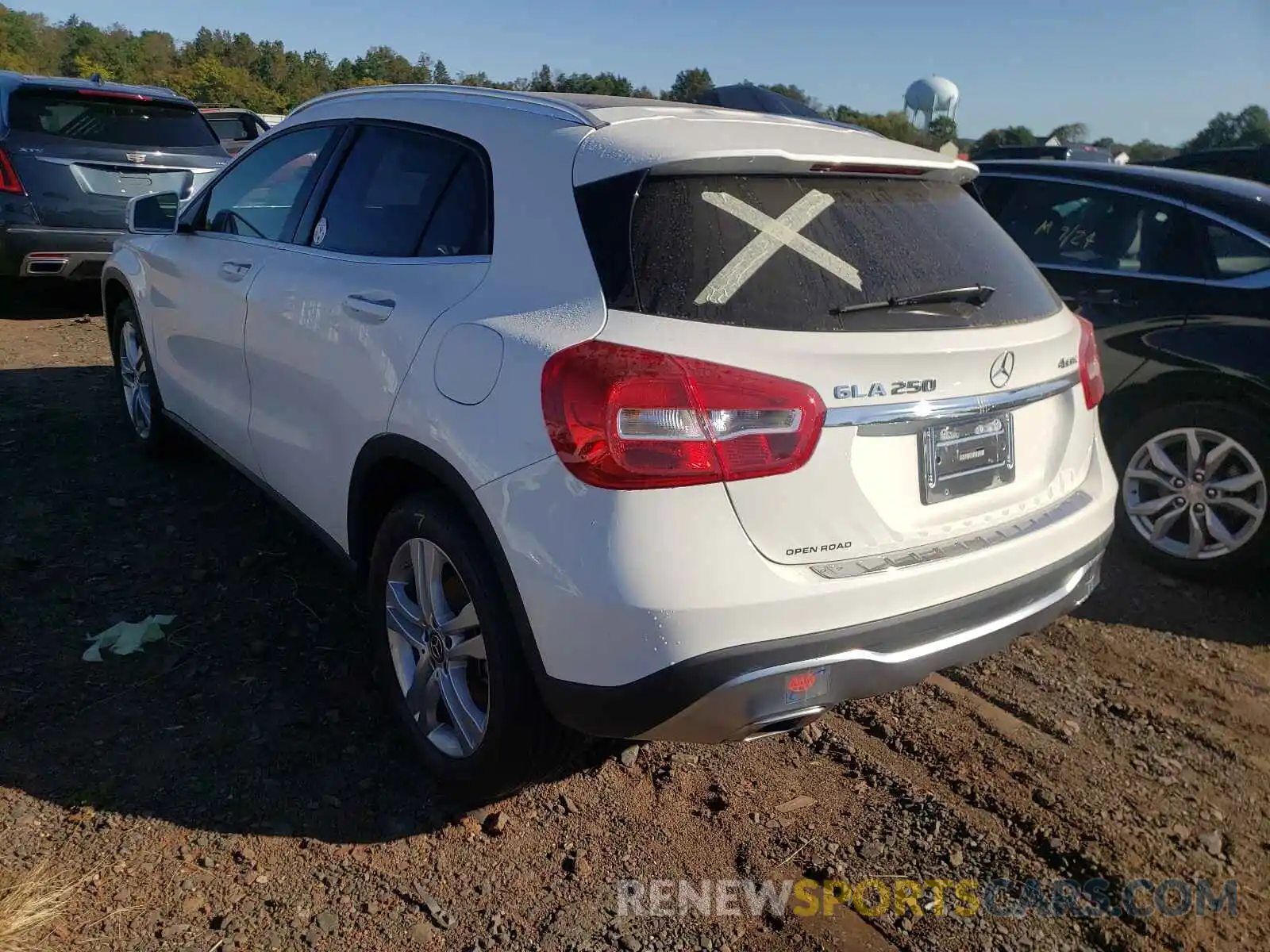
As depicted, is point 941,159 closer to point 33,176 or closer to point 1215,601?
point 1215,601

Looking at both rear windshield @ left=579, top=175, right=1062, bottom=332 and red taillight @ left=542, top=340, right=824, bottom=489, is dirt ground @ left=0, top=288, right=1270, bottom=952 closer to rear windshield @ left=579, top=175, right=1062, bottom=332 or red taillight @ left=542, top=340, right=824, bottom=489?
red taillight @ left=542, top=340, right=824, bottom=489

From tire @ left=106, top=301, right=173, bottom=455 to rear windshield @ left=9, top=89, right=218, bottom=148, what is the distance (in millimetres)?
3600

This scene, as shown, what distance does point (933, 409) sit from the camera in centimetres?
234

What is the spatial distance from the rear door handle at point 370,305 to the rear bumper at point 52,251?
18.4 feet

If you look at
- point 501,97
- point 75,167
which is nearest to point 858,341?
point 501,97

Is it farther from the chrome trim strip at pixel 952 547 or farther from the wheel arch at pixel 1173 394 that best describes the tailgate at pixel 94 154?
the chrome trim strip at pixel 952 547

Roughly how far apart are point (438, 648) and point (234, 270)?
187cm

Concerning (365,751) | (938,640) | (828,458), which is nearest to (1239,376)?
(938,640)

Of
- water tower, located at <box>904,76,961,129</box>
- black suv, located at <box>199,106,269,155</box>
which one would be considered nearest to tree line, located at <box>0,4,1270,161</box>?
water tower, located at <box>904,76,961,129</box>

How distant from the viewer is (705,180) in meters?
2.38

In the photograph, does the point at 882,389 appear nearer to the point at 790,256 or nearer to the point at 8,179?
the point at 790,256

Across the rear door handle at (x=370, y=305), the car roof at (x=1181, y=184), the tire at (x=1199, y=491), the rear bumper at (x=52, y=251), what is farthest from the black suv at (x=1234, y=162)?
the rear bumper at (x=52, y=251)

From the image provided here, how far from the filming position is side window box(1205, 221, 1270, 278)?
→ 4.26m

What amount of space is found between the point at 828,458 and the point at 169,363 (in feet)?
11.2
